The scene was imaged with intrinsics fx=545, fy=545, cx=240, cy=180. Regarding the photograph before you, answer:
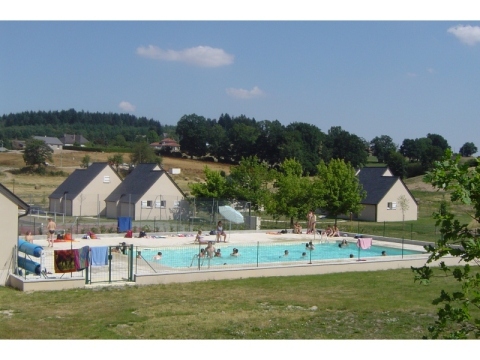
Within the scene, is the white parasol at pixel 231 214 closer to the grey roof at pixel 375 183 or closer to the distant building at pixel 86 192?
the distant building at pixel 86 192

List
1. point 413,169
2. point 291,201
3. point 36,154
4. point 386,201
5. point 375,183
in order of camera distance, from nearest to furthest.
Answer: point 291,201
point 386,201
point 375,183
point 36,154
point 413,169

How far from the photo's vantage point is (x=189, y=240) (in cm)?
3362

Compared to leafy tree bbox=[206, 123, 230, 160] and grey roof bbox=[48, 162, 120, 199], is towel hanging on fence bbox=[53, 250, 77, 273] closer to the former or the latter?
grey roof bbox=[48, 162, 120, 199]

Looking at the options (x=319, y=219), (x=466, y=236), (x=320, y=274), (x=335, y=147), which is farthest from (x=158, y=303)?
(x=335, y=147)

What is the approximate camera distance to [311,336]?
1351 cm

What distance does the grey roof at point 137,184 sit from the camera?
45.8m

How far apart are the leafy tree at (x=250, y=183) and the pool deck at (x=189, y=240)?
417cm

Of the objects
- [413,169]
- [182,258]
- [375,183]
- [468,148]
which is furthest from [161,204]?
[468,148]

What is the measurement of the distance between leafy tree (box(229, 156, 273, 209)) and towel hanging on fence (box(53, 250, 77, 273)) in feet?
77.5

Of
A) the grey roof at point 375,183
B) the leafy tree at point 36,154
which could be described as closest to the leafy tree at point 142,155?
the leafy tree at point 36,154

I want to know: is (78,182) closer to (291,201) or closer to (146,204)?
(146,204)

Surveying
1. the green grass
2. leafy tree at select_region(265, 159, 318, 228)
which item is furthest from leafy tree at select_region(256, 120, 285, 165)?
the green grass

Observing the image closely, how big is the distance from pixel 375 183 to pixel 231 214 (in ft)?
69.3

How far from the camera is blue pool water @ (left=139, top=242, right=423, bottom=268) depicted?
25234 mm
